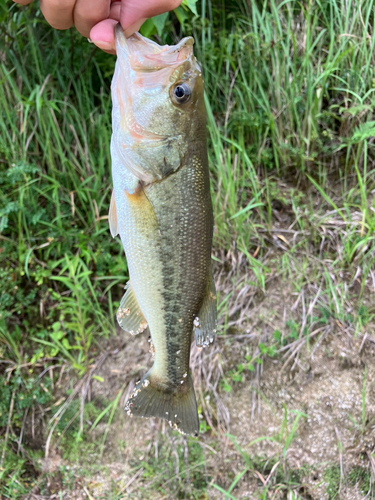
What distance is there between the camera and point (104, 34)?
4.84 ft

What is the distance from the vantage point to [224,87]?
301 centimetres

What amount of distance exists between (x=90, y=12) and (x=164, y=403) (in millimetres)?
1895

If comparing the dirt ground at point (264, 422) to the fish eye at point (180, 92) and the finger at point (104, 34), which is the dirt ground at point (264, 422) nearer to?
the fish eye at point (180, 92)

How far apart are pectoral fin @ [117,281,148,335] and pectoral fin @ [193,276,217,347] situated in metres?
0.29

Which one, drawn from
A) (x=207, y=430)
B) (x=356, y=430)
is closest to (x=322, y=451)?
(x=356, y=430)

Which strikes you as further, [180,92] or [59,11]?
[59,11]

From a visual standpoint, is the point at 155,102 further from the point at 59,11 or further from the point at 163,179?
the point at 59,11

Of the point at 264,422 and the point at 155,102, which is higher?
the point at 155,102

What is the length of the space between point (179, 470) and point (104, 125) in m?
2.86

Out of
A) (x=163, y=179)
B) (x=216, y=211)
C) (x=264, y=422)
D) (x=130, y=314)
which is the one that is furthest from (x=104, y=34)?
(x=264, y=422)

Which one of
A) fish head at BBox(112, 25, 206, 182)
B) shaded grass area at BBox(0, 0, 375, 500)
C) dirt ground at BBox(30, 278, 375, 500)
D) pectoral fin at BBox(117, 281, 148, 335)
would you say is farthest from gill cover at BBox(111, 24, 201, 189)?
dirt ground at BBox(30, 278, 375, 500)

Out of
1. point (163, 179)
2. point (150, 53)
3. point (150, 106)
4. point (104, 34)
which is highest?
point (104, 34)

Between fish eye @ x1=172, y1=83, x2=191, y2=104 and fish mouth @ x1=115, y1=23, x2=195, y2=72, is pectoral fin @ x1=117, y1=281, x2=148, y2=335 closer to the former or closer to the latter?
fish eye @ x1=172, y1=83, x2=191, y2=104

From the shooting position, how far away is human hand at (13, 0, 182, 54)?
147 centimetres
